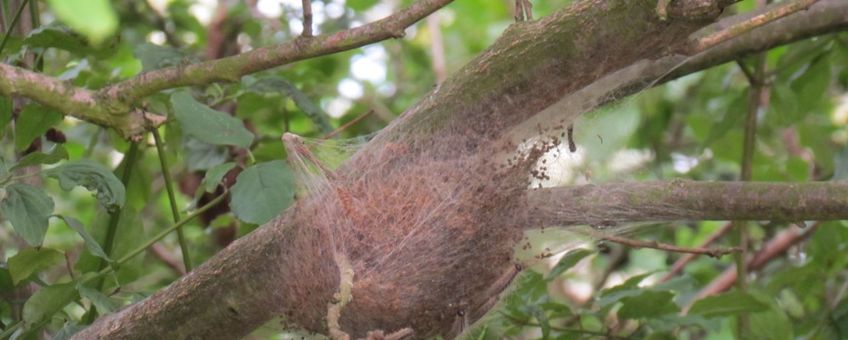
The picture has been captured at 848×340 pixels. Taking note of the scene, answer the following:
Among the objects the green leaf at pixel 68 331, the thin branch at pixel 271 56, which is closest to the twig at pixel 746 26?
the thin branch at pixel 271 56

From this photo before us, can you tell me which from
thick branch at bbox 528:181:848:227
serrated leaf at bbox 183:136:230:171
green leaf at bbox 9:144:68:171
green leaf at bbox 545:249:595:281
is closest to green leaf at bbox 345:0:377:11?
serrated leaf at bbox 183:136:230:171

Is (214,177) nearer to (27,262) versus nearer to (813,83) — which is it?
(27,262)

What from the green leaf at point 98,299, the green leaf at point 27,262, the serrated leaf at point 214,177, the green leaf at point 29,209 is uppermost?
the green leaf at point 29,209

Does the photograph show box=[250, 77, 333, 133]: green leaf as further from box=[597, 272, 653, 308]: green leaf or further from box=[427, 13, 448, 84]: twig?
box=[427, 13, 448, 84]: twig

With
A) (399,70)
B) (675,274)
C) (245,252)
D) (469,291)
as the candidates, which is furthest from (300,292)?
(399,70)

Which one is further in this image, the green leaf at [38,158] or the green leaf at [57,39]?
the green leaf at [57,39]

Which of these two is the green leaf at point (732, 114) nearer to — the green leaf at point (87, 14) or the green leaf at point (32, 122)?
the green leaf at point (32, 122)

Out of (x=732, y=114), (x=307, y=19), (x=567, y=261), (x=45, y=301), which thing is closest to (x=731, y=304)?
(x=567, y=261)
